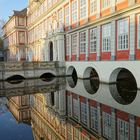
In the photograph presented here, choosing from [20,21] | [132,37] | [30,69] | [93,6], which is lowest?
[30,69]

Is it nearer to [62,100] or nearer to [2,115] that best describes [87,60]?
[62,100]

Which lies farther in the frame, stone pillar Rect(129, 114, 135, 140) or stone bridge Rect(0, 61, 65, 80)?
stone bridge Rect(0, 61, 65, 80)

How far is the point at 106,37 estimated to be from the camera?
70.3 ft

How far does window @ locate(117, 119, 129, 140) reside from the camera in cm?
870

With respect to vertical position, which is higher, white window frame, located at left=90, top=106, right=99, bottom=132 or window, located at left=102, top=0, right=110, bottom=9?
window, located at left=102, top=0, right=110, bottom=9

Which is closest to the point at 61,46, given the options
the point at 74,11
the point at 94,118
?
the point at 74,11

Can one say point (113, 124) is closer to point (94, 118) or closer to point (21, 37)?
point (94, 118)

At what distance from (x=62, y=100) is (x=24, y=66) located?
41.1 feet

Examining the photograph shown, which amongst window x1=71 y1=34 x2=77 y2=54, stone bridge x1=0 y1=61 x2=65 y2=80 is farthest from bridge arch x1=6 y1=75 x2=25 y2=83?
window x1=71 y1=34 x2=77 y2=54

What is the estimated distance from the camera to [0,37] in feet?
268

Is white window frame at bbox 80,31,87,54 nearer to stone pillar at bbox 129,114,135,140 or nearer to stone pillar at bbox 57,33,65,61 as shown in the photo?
stone pillar at bbox 57,33,65,61

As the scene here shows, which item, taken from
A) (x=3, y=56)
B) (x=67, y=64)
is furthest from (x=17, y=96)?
(x=3, y=56)

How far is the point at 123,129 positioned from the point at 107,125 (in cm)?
82

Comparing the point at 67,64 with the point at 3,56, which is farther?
the point at 3,56
